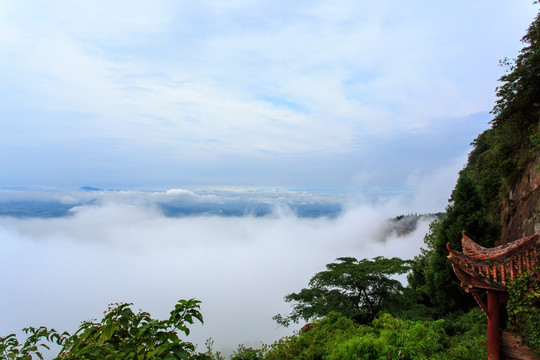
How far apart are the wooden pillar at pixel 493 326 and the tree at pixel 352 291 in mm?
7670

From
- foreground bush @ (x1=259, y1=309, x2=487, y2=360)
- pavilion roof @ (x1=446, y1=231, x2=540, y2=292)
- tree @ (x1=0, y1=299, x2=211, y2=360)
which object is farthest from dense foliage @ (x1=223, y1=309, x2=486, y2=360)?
tree @ (x1=0, y1=299, x2=211, y2=360)

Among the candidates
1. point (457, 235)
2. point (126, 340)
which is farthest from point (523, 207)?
point (126, 340)

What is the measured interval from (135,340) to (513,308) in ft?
20.8

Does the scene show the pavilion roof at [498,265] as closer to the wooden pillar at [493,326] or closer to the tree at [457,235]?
the wooden pillar at [493,326]

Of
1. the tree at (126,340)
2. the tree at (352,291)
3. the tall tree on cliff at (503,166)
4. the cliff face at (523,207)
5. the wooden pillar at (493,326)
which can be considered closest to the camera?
the tree at (126,340)

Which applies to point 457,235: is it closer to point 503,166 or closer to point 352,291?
point 503,166

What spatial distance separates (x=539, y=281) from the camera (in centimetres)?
530

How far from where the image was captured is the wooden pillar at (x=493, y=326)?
5930 millimetres

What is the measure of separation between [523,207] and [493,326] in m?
8.18

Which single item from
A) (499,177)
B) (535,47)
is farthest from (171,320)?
(499,177)

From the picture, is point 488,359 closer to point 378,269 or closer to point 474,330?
point 474,330

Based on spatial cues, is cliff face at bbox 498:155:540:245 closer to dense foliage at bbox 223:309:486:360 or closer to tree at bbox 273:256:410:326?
tree at bbox 273:256:410:326

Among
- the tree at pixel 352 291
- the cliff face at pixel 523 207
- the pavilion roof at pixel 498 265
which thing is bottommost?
the tree at pixel 352 291

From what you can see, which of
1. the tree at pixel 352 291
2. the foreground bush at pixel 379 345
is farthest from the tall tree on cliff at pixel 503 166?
the foreground bush at pixel 379 345
